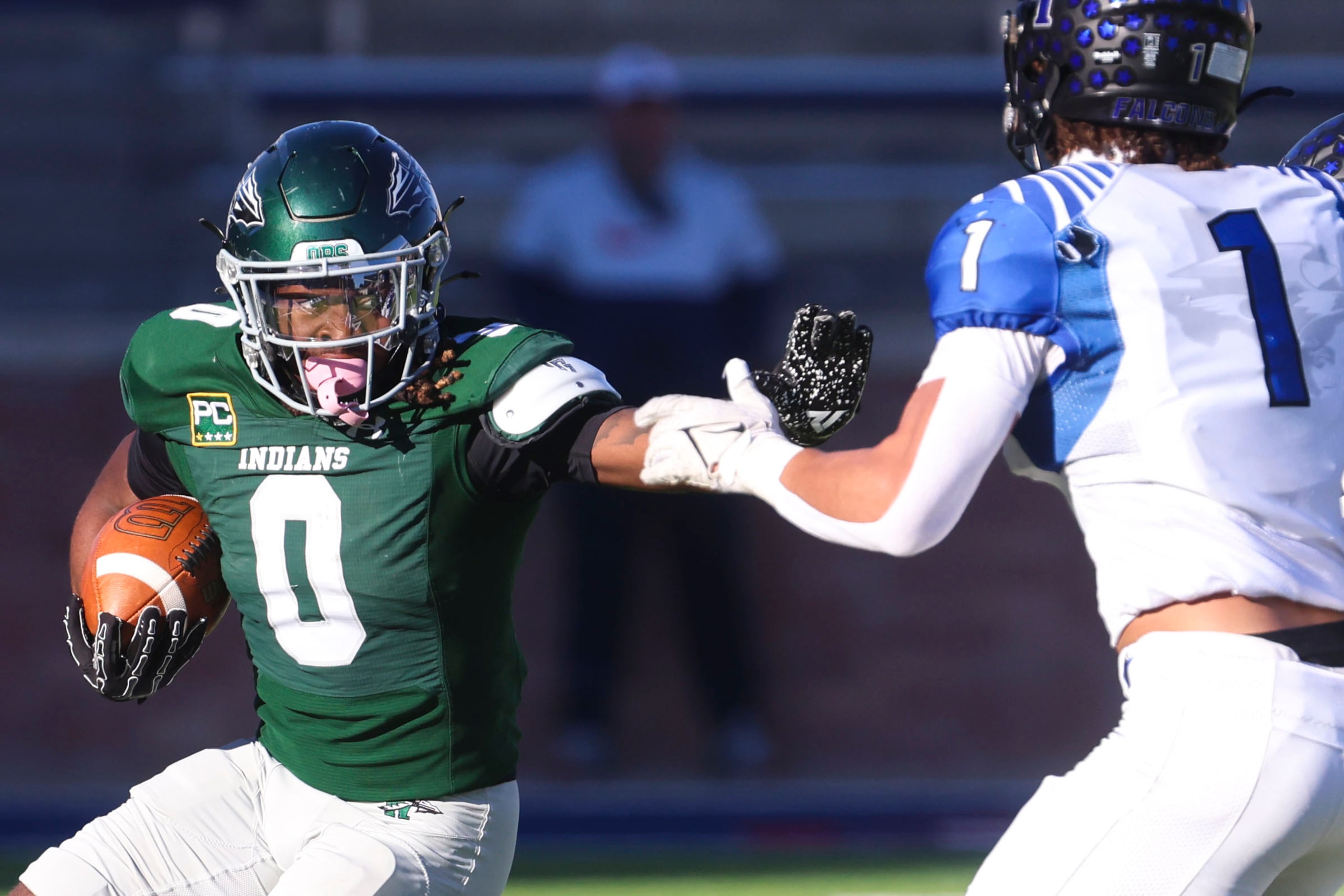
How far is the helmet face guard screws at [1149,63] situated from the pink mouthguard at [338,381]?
3.64ft

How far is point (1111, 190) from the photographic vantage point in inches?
83.1

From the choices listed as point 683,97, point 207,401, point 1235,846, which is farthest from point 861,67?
point 1235,846

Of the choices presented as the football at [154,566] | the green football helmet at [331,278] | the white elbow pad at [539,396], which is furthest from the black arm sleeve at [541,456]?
the football at [154,566]

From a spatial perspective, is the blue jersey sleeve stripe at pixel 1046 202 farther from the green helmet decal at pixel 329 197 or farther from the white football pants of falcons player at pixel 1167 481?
the green helmet decal at pixel 329 197

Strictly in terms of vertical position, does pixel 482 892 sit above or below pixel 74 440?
above

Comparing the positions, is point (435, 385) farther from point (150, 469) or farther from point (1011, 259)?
point (1011, 259)

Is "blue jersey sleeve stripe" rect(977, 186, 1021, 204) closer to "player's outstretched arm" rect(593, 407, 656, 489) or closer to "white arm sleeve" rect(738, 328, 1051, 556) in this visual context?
"white arm sleeve" rect(738, 328, 1051, 556)

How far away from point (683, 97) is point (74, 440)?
10.5 ft

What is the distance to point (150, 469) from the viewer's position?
288 centimetres

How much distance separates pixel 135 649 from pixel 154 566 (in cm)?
14

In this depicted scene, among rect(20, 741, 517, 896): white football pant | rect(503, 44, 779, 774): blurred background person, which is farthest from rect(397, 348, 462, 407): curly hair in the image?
rect(503, 44, 779, 774): blurred background person

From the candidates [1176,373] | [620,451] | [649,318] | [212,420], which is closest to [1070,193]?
[1176,373]

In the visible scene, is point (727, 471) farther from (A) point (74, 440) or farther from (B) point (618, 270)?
(A) point (74, 440)

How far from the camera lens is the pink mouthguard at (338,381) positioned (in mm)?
→ 2562
